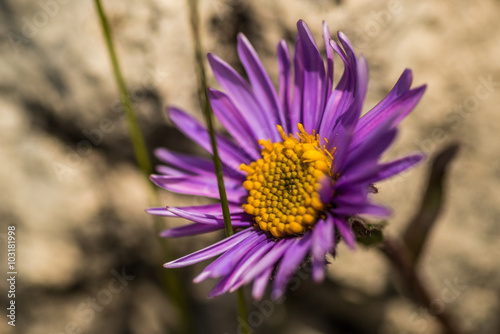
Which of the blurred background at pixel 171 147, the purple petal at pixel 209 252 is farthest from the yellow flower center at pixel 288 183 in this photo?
the blurred background at pixel 171 147

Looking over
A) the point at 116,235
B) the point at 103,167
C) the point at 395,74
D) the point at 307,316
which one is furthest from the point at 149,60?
the point at 307,316

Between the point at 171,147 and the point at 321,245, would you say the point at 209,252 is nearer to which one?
the point at 321,245

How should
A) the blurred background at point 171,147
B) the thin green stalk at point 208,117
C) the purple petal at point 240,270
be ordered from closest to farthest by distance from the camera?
1. the thin green stalk at point 208,117
2. the purple petal at point 240,270
3. the blurred background at point 171,147

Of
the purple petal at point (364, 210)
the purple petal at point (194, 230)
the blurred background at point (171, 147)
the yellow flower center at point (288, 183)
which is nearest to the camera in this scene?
the purple petal at point (364, 210)

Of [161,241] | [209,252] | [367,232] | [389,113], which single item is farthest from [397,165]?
[161,241]

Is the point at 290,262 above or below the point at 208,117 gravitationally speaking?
below

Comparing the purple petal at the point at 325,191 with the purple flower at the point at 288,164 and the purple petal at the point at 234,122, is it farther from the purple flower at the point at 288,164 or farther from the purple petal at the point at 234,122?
the purple petal at the point at 234,122

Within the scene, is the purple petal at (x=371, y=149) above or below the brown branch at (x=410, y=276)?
above
